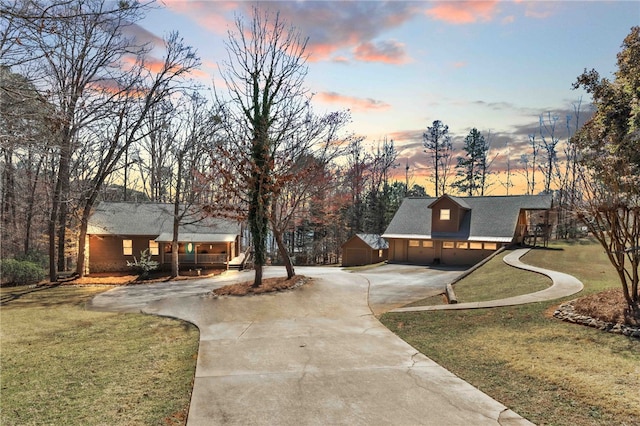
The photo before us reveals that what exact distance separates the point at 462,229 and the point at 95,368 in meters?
27.6

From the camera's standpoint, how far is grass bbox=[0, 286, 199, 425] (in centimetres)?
575

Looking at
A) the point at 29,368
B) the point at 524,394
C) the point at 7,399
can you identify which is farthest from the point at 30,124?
the point at 524,394

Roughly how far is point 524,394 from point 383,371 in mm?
2484

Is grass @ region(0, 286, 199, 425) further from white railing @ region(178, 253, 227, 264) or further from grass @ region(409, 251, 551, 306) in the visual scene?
white railing @ region(178, 253, 227, 264)

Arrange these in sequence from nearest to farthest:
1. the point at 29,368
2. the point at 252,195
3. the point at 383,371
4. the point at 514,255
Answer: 1. the point at 383,371
2. the point at 29,368
3. the point at 252,195
4. the point at 514,255

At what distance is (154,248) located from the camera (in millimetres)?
30438

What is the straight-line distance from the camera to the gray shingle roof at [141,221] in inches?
1175

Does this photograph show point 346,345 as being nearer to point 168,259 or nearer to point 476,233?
point 476,233

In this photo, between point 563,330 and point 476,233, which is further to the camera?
point 476,233

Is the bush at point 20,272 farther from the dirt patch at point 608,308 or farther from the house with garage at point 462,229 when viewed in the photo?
the dirt patch at point 608,308

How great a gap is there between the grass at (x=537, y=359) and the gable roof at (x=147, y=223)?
2205cm

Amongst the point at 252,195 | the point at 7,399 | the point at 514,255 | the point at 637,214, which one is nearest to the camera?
the point at 7,399

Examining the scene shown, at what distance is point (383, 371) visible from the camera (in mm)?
7301

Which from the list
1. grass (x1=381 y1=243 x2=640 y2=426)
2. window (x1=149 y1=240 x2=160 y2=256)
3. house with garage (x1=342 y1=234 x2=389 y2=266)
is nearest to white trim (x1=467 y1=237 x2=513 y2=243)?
house with garage (x1=342 y1=234 x2=389 y2=266)
